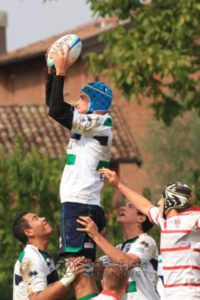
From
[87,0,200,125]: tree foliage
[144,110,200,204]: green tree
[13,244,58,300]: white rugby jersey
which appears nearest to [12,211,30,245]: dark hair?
[13,244,58,300]: white rugby jersey

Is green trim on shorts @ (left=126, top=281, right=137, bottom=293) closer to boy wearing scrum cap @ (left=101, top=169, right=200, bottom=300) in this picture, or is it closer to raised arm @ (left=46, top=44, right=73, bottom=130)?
boy wearing scrum cap @ (left=101, top=169, right=200, bottom=300)

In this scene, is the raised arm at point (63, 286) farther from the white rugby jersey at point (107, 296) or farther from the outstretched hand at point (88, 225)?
the white rugby jersey at point (107, 296)

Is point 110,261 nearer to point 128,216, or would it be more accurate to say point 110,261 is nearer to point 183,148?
point 128,216

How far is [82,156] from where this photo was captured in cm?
1008

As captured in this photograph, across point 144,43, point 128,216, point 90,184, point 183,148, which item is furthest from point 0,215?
point 183,148

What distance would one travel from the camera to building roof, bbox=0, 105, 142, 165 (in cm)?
→ 3412

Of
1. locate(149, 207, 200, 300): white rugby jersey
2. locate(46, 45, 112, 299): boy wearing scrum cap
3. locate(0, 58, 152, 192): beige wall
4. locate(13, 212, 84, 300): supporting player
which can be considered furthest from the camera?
locate(0, 58, 152, 192): beige wall

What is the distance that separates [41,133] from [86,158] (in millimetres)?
25110

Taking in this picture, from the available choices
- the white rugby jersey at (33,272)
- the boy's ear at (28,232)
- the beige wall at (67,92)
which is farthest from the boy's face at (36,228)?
the beige wall at (67,92)

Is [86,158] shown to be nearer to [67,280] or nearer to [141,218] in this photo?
[67,280]

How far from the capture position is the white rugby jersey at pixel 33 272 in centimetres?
1091

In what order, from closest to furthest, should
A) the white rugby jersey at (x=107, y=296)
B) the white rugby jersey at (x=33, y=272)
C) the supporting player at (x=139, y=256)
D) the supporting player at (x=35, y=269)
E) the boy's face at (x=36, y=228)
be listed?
the white rugby jersey at (x=107, y=296) → the supporting player at (x=35, y=269) → the white rugby jersey at (x=33, y=272) → the supporting player at (x=139, y=256) → the boy's face at (x=36, y=228)

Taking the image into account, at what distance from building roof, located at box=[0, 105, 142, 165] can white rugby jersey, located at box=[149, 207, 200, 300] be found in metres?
23.0

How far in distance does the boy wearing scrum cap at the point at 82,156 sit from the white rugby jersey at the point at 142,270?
1163 mm
